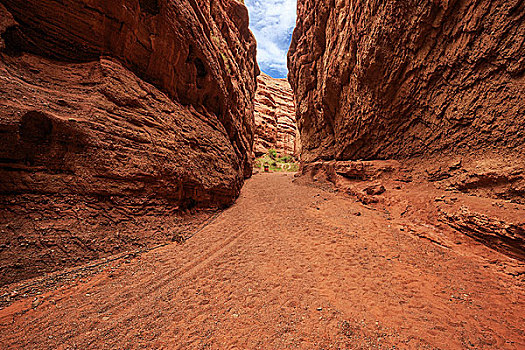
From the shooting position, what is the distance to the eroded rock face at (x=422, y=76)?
146 inches

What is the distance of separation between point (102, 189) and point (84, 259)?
149 centimetres

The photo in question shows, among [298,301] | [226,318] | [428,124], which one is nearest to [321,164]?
→ [428,124]

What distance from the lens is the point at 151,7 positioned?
5098mm

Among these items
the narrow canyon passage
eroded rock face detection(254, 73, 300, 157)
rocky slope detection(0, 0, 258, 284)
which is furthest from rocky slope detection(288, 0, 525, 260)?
eroded rock face detection(254, 73, 300, 157)

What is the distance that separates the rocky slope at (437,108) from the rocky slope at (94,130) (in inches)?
286

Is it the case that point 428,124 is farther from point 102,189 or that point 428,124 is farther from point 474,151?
point 102,189

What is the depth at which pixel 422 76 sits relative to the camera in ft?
17.7

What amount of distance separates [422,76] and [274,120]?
936 inches

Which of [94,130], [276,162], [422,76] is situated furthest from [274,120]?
[94,130]

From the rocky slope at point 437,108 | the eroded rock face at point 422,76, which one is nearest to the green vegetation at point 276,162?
the eroded rock face at point 422,76

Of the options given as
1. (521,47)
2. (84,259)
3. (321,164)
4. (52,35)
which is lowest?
(84,259)

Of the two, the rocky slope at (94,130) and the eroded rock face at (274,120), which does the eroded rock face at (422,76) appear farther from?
the eroded rock face at (274,120)

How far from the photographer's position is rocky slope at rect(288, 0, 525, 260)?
141 inches

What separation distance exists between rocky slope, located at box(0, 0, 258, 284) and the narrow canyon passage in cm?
103
